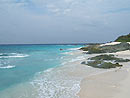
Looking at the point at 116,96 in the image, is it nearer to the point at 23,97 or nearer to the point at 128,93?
the point at 128,93

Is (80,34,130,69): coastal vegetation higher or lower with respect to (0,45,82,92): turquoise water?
higher

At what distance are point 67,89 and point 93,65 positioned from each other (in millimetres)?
8098

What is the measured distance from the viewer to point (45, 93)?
7.91m

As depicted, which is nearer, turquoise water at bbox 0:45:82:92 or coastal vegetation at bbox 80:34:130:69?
turquoise water at bbox 0:45:82:92

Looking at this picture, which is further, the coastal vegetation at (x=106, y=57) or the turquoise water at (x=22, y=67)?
the coastal vegetation at (x=106, y=57)

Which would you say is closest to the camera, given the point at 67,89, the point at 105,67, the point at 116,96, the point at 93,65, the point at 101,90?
the point at 116,96

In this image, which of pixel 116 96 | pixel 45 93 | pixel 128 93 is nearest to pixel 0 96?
pixel 45 93

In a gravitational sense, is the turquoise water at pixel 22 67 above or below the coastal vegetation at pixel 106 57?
below

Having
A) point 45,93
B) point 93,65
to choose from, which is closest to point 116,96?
point 45,93

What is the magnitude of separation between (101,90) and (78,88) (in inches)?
54.4

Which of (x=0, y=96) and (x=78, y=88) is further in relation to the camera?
(x=78, y=88)

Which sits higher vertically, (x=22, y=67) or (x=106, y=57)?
(x=106, y=57)

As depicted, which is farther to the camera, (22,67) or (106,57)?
(106,57)

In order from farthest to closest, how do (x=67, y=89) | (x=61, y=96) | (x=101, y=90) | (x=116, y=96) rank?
(x=67, y=89) → (x=101, y=90) → (x=61, y=96) → (x=116, y=96)
